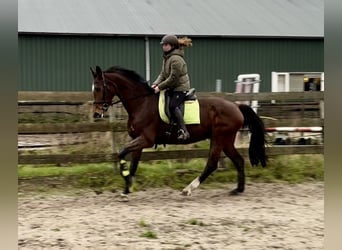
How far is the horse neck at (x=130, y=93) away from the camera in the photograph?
720cm

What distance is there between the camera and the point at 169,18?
812 inches

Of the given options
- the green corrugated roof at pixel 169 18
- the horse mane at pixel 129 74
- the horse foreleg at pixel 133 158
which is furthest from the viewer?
the green corrugated roof at pixel 169 18

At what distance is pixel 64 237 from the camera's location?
4.92 metres

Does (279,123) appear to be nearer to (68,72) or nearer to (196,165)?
(196,165)

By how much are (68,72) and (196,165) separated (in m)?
11.6

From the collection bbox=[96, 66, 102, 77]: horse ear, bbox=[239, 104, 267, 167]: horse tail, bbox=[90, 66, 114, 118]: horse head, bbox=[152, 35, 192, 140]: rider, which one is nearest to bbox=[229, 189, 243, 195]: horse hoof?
bbox=[239, 104, 267, 167]: horse tail

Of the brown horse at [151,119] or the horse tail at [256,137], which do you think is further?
the horse tail at [256,137]

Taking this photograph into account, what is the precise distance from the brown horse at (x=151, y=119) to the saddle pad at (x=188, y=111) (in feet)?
0.24

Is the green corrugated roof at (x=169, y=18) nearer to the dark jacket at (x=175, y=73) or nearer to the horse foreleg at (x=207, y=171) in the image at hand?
the dark jacket at (x=175, y=73)

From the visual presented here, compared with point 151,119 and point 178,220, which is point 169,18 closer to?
point 151,119

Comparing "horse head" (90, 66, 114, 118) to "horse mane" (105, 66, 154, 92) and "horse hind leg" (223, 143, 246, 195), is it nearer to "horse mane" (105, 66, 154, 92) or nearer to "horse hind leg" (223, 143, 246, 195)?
"horse mane" (105, 66, 154, 92)

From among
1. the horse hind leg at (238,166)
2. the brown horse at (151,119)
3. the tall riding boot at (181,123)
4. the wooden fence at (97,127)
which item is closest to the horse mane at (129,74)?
the brown horse at (151,119)

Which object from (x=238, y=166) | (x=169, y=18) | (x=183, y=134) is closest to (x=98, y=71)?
(x=183, y=134)

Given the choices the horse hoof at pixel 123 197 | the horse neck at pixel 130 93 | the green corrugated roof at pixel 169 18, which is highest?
the green corrugated roof at pixel 169 18
